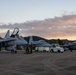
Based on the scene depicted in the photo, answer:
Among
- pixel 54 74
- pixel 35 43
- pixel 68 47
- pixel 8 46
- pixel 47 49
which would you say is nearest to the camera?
pixel 54 74

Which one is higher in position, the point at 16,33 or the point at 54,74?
the point at 16,33

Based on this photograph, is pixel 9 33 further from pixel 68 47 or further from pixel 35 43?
pixel 68 47

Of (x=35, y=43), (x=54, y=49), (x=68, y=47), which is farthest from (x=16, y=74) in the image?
(x=68, y=47)

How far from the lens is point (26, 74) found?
17797 mm

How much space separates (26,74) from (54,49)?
64.4m

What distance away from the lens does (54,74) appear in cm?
1762

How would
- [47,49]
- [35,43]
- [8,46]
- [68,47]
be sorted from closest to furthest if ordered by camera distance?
[8,46]
[47,49]
[35,43]
[68,47]

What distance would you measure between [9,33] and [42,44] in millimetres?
24089

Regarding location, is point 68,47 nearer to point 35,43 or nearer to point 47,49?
point 35,43

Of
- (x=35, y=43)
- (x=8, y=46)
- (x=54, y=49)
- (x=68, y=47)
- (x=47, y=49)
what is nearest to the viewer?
(x=8, y=46)

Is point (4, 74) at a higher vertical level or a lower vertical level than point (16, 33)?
lower

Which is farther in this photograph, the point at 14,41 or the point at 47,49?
the point at 47,49

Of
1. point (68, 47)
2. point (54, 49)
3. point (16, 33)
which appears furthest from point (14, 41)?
point (68, 47)

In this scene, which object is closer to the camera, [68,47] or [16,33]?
[16,33]
